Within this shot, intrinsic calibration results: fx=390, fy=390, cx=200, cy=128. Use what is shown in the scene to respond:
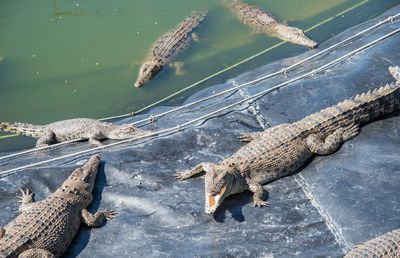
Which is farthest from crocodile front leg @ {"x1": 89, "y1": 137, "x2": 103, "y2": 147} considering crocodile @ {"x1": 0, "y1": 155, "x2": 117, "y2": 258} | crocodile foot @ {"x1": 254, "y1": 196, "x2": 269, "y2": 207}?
crocodile foot @ {"x1": 254, "y1": 196, "x2": 269, "y2": 207}

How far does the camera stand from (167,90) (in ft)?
24.3

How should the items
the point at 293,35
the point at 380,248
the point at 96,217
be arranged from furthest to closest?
1. the point at 293,35
2. the point at 96,217
3. the point at 380,248

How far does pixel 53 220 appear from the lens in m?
3.70

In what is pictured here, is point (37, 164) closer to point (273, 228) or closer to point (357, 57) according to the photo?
point (273, 228)

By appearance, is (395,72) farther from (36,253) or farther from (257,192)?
(36,253)

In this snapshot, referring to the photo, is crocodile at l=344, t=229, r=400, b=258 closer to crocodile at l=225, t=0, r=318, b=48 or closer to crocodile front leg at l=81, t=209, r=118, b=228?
crocodile front leg at l=81, t=209, r=118, b=228

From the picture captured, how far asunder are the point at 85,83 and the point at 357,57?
4.83m

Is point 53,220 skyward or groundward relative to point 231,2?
groundward

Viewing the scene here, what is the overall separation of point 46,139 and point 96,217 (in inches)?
105

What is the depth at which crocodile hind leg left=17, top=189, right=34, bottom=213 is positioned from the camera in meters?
3.85

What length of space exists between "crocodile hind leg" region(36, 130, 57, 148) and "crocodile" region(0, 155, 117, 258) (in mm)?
1983

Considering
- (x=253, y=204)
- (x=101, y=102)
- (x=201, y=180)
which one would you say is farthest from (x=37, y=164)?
(x=101, y=102)

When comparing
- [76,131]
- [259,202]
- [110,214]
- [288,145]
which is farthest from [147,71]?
[259,202]

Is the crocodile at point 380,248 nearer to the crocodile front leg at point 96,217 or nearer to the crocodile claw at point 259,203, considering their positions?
the crocodile claw at point 259,203
